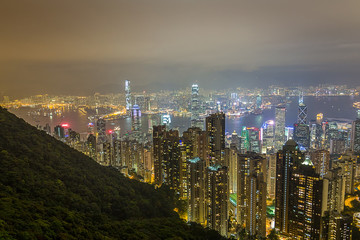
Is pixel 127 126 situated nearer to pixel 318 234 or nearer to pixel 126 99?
pixel 126 99

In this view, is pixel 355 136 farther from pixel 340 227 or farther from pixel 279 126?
pixel 340 227

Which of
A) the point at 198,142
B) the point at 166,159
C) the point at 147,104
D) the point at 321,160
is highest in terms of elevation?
the point at 147,104

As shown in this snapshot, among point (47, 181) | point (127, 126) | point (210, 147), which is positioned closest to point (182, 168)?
point (210, 147)

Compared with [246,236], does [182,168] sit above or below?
above

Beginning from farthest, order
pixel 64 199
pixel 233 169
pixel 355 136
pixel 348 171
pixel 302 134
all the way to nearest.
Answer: pixel 302 134 < pixel 355 136 < pixel 233 169 < pixel 348 171 < pixel 64 199

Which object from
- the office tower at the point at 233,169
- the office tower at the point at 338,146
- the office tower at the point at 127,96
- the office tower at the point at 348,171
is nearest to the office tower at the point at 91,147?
the office tower at the point at 233,169

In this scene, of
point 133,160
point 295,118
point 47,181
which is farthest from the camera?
point 295,118

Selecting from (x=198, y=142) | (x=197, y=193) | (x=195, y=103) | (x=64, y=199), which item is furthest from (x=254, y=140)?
(x=64, y=199)

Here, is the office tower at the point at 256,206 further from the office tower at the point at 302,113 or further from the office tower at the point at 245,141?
the office tower at the point at 302,113
